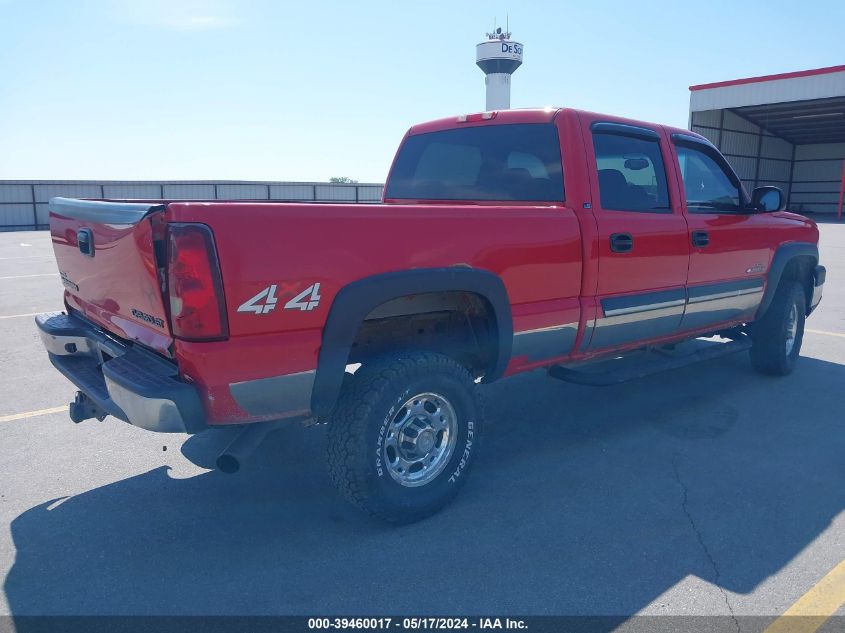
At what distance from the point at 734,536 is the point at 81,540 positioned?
10.1ft

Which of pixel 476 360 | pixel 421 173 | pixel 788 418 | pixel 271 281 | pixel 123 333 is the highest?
pixel 421 173

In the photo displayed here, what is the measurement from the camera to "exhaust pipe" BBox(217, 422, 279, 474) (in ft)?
9.28

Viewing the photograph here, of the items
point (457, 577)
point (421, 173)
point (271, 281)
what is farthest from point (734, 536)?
point (421, 173)

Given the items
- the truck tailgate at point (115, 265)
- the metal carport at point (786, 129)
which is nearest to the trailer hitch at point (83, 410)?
the truck tailgate at point (115, 265)

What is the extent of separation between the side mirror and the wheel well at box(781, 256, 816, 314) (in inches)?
32.5

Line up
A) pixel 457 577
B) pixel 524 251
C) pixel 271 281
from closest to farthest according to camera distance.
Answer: pixel 271 281, pixel 457 577, pixel 524 251

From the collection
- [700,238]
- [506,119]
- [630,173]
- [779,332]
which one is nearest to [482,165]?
[506,119]

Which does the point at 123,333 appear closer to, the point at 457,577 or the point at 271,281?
the point at 271,281

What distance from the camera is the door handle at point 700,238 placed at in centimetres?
453

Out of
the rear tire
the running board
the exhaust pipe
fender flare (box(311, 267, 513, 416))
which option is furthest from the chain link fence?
the exhaust pipe

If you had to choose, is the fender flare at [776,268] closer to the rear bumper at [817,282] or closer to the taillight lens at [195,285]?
the rear bumper at [817,282]

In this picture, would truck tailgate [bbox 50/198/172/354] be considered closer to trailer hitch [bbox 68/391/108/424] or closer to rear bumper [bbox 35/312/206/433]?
rear bumper [bbox 35/312/206/433]

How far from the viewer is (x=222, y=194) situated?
104 feet

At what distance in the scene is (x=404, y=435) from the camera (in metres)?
3.27
